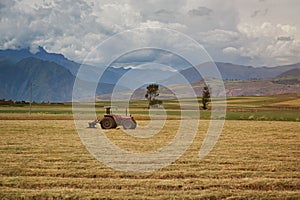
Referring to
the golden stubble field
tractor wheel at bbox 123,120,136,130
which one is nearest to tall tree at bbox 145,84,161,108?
tractor wheel at bbox 123,120,136,130

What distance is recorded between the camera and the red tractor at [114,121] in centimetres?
2552

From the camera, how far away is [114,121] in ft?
84.3

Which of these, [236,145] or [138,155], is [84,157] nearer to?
[138,155]

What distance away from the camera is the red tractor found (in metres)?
25.5

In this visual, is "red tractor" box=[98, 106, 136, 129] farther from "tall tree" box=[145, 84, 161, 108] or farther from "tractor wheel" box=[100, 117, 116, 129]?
"tall tree" box=[145, 84, 161, 108]

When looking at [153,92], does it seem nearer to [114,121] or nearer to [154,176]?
[114,121]

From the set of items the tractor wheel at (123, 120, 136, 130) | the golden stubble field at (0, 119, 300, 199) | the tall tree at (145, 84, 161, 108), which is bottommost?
the golden stubble field at (0, 119, 300, 199)

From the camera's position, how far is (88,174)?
11.2 metres

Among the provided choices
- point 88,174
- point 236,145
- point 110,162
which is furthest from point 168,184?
point 236,145

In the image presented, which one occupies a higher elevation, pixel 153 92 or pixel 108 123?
pixel 153 92

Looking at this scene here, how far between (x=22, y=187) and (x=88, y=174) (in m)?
2.04

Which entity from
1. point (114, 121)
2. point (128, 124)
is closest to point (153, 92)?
point (128, 124)

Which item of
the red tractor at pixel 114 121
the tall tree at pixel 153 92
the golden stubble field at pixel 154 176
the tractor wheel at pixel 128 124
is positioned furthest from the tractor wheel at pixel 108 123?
the tall tree at pixel 153 92

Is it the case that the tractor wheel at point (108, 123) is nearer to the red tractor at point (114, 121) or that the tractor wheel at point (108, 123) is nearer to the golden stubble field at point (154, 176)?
the red tractor at point (114, 121)
